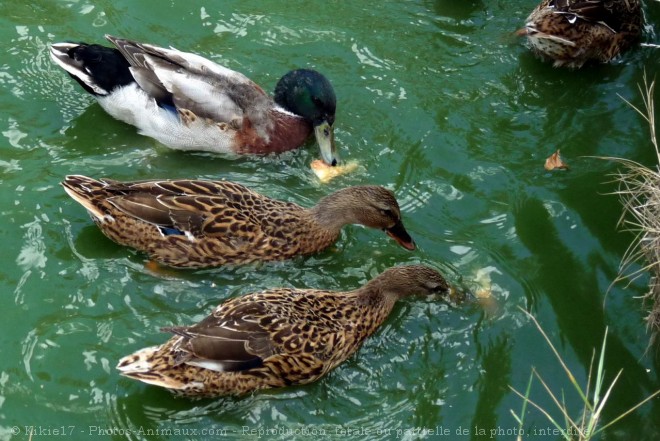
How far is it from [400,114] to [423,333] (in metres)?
2.06

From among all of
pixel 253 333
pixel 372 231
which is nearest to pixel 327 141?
pixel 372 231

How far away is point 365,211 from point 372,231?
0.32m

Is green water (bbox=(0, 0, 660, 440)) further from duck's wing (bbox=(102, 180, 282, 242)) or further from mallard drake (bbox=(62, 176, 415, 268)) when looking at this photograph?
duck's wing (bbox=(102, 180, 282, 242))

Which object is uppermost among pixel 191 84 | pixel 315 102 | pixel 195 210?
pixel 191 84

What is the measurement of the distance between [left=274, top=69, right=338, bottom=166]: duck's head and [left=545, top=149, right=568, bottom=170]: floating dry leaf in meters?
1.45

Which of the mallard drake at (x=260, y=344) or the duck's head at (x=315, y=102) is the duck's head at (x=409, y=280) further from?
the duck's head at (x=315, y=102)

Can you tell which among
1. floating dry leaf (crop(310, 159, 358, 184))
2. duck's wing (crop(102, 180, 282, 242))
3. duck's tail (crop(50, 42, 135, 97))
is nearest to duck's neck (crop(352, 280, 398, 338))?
duck's wing (crop(102, 180, 282, 242))

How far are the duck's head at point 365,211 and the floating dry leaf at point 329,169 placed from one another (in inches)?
22.0

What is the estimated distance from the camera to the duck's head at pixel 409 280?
16.9 feet

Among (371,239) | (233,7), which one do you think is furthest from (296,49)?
(371,239)

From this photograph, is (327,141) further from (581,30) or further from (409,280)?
(581,30)

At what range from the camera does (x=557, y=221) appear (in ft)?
18.9

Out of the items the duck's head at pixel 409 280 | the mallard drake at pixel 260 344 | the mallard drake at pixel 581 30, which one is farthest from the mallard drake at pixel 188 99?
the mallard drake at pixel 581 30

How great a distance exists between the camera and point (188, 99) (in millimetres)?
6230
